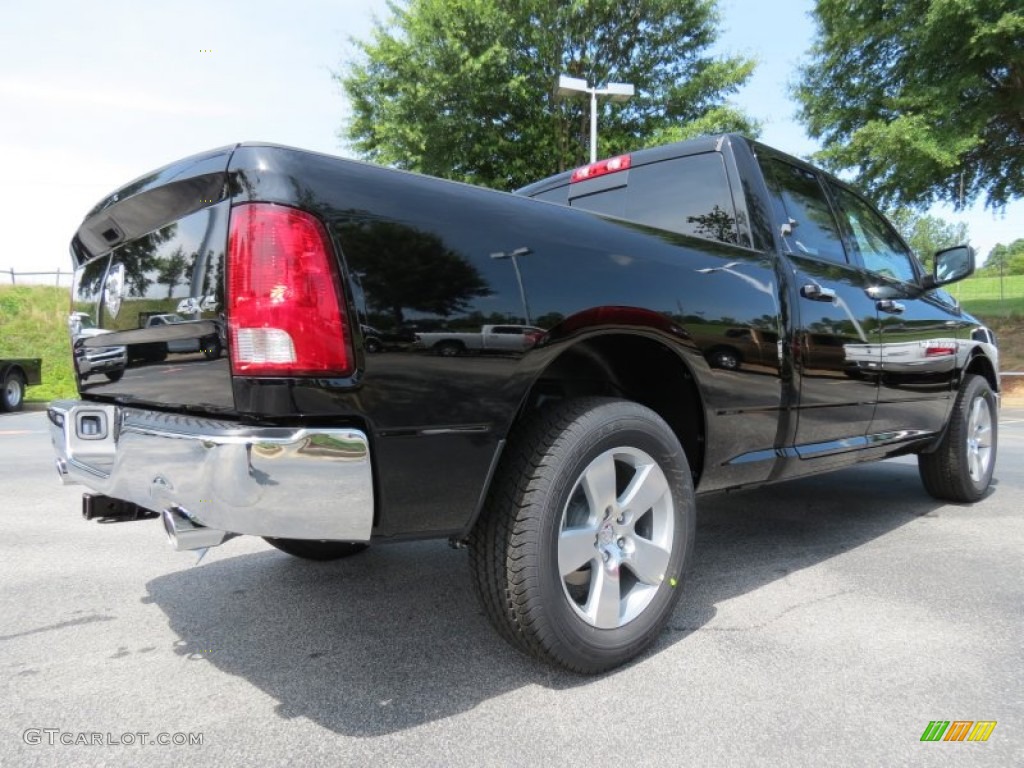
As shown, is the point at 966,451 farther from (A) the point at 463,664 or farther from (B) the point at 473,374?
(B) the point at 473,374

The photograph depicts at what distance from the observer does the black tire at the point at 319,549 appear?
3139 mm

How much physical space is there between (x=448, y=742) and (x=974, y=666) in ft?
5.55

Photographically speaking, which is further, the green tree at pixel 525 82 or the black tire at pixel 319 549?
the green tree at pixel 525 82

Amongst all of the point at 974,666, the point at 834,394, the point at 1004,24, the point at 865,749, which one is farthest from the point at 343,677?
the point at 1004,24

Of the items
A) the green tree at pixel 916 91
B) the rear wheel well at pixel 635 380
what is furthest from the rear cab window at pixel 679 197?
the green tree at pixel 916 91

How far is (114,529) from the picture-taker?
4043 mm

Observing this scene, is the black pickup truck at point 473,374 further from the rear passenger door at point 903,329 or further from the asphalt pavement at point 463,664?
the rear passenger door at point 903,329

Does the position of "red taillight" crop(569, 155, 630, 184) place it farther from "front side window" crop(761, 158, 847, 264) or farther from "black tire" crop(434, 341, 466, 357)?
"black tire" crop(434, 341, 466, 357)

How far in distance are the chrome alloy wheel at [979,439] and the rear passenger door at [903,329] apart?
0.49 meters

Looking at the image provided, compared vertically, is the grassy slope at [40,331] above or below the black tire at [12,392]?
above

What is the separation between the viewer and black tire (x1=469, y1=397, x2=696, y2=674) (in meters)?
1.99

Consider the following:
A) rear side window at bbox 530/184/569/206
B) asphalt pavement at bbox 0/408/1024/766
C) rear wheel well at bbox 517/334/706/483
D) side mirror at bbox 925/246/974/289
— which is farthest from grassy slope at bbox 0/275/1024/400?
rear wheel well at bbox 517/334/706/483

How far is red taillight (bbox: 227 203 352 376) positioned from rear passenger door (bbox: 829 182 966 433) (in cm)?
284

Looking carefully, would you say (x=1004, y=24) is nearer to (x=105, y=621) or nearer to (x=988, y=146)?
(x=988, y=146)
